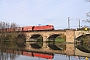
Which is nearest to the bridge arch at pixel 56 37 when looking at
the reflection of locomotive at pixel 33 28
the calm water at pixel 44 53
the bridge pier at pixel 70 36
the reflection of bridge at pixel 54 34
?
the reflection of bridge at pixel 54 34

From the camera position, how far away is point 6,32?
75.7 meters

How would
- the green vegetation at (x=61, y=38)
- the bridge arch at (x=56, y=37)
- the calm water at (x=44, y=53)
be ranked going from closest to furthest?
1. the calm water at (x=44, y=53)
2. the green vegetation at (x=61, y=38)
3. the bridge arch at (x=56, y=37)

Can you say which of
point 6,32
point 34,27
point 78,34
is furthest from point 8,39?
point 78,34

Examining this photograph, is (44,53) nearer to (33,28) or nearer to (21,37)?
(33,28)

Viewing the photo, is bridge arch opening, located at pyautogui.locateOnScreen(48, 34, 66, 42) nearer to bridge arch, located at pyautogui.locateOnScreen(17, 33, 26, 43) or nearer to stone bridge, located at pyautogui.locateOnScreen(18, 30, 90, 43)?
stone bridge, located at pyautogui.locateOnScreen(18, 30, 90, 43)

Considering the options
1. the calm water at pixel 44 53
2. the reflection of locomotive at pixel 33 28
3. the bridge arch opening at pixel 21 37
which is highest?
the reflection of locomotive at pixel 33 28

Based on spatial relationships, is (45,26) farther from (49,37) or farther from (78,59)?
(78,59)

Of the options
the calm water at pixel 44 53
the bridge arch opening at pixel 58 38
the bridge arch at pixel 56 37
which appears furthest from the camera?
the bridge arch opening at pixel 58 38

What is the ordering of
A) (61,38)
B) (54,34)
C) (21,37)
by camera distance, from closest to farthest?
1. (54,34)
2. (61,38)
3. (21,37)

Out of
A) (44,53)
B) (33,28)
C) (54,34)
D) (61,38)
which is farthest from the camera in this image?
(33,28)

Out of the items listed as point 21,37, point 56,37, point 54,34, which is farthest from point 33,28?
point 54,34

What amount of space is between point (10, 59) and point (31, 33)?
48.3 metres

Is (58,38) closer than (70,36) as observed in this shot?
No

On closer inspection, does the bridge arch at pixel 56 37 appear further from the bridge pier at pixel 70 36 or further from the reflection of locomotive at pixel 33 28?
the reflection of locomotive at pixel 33 28
